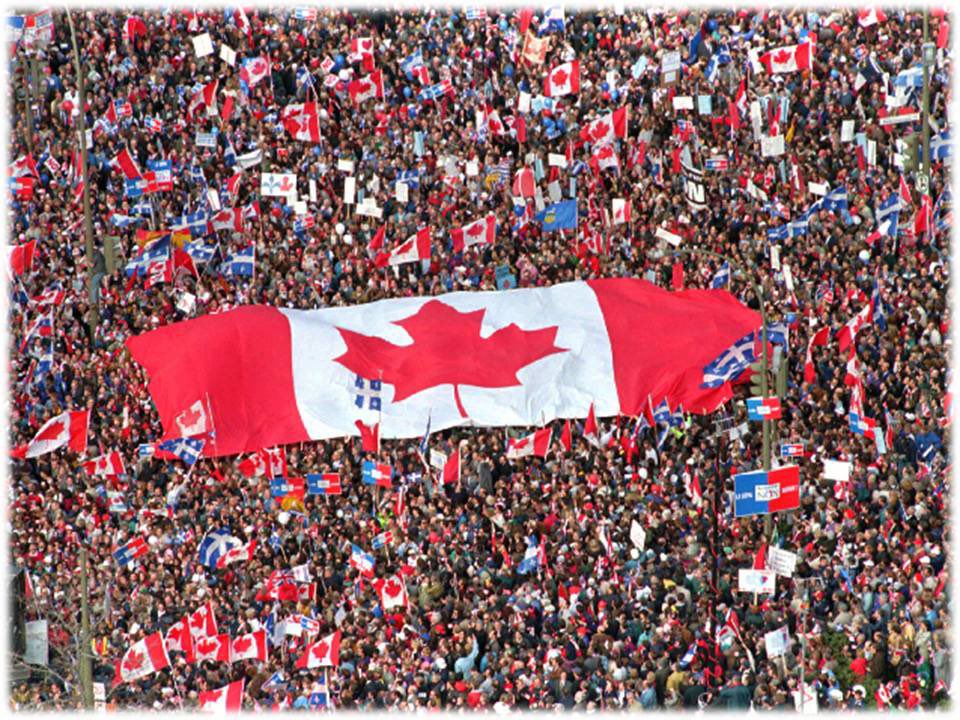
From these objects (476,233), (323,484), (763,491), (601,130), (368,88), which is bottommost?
(763,491)

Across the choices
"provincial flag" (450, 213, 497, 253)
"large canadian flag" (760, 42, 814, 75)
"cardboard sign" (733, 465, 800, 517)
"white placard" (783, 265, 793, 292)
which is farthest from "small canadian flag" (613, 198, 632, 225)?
"cardboard sign" (733, 465, 800, 517)

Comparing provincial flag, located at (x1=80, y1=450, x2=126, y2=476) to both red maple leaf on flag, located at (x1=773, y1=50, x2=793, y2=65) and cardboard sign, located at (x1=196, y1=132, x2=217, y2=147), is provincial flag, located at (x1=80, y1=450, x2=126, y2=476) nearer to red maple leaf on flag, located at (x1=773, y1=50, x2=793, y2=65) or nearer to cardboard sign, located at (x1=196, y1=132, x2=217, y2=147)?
cardboard sign, located at (x1=196, y1=132, x2=217, y2=147)

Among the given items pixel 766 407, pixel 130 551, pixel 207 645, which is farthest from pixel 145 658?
pixel 766 407

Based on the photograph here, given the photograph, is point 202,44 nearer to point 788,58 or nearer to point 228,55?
point 228,55

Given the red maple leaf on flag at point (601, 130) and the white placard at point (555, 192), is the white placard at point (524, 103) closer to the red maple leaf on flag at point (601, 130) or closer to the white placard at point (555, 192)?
the red maple leaf on flag at point (601, 130)

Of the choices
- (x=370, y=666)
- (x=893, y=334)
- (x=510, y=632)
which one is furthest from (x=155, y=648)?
(x=893, y=334)

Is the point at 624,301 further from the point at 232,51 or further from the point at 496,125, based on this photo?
the point at 232,51
